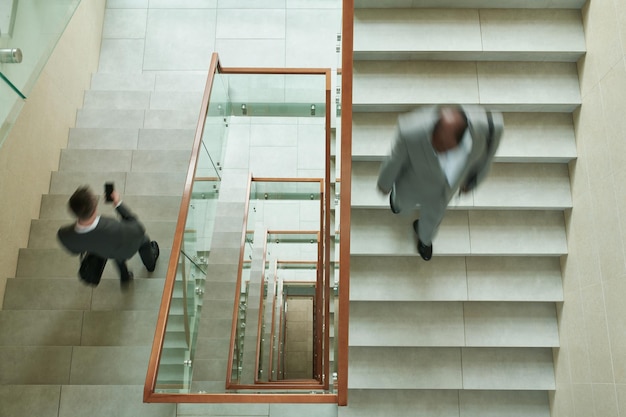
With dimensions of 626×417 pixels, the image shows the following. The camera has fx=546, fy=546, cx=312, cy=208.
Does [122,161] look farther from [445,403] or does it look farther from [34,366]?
[445,403]

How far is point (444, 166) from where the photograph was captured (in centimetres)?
290

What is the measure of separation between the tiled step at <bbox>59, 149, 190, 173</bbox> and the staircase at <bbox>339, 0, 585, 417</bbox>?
A: 2.34 m

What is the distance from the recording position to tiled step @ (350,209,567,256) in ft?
11.4

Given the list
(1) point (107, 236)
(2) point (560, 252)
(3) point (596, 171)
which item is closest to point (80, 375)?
(1) point (107, 236)

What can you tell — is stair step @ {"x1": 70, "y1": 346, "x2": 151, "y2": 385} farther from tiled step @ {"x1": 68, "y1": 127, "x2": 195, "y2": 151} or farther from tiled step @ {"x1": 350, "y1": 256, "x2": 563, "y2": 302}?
tiled step @ {"x1": 68, "y1": 127, "x2": 195, "y2": 151}

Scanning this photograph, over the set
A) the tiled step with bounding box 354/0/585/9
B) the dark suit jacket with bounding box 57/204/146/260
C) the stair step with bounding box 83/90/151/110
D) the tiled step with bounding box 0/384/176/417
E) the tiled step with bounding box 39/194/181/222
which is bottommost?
the tiled step with bounding box 0/384/176/417

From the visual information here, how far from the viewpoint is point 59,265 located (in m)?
4.29

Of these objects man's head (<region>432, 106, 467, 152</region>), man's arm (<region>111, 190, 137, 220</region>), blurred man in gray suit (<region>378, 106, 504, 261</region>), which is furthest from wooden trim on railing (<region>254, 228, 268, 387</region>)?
man's head (<region>432, 106, 467, 152</region>)

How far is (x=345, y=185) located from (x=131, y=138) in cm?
349

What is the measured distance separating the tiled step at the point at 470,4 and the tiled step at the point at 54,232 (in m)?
2.33

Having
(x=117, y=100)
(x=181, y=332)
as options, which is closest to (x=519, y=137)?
(x=181, y=332)

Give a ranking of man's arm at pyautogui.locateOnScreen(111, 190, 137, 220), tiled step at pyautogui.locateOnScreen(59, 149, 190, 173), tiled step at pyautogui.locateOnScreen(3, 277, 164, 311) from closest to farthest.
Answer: man's arm at pyautogui.locateOnScreen(111, 190, 137, 220), tiled step at pyautogui.locateOnScreen(3, 277, 164, 311), tiled step at pyautogui.locateOnScreen(59, 149, 190, 173)

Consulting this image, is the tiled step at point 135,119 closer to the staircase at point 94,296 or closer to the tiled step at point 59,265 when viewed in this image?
the staircase at point 94,296

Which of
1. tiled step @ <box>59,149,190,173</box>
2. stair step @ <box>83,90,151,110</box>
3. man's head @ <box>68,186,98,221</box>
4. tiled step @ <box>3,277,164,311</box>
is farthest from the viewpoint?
stair step @ <box>83,90,151,110</box>
